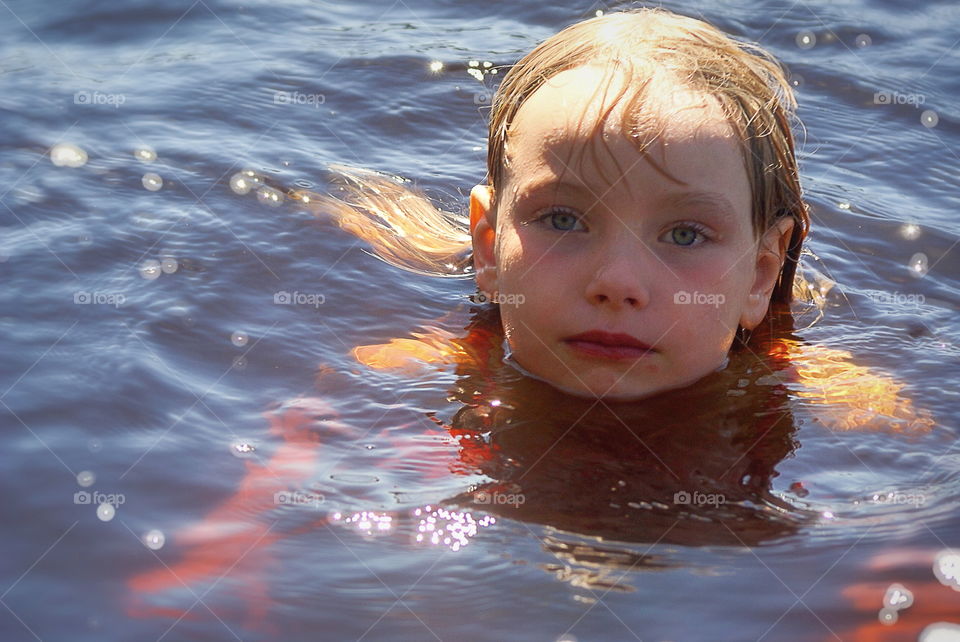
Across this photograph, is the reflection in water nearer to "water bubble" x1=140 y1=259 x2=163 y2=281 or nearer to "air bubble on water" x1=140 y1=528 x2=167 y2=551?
"air bubble on water" x1=140 y1=528 x2=167 y2=551

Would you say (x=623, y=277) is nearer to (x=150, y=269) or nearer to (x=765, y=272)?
(x=765, y=272)

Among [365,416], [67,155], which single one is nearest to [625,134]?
[365,416]

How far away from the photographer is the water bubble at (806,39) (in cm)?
764

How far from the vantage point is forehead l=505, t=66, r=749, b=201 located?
3723 mm

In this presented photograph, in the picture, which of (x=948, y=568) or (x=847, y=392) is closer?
(x=948, y=568)

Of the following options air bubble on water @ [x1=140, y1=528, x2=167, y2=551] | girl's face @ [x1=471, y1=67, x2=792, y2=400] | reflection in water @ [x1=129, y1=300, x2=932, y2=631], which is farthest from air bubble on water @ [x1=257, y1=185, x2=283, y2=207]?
air bubble on water @ [x1=140, y1=528, x2=167, y2=551]

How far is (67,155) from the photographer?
5.64 meters

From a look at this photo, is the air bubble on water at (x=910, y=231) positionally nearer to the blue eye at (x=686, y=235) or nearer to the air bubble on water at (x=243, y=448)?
the blue eye at (x=686, y=235)

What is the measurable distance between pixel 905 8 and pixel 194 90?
4.65m

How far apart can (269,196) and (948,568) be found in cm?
343

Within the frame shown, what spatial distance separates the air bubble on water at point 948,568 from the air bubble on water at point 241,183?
3.46 m

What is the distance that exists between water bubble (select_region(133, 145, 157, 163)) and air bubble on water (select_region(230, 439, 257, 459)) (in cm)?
245

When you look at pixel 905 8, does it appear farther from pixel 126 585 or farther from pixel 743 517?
pixel 126 585

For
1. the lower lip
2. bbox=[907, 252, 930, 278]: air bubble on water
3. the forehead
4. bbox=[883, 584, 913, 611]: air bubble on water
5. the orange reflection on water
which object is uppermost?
the forehead
